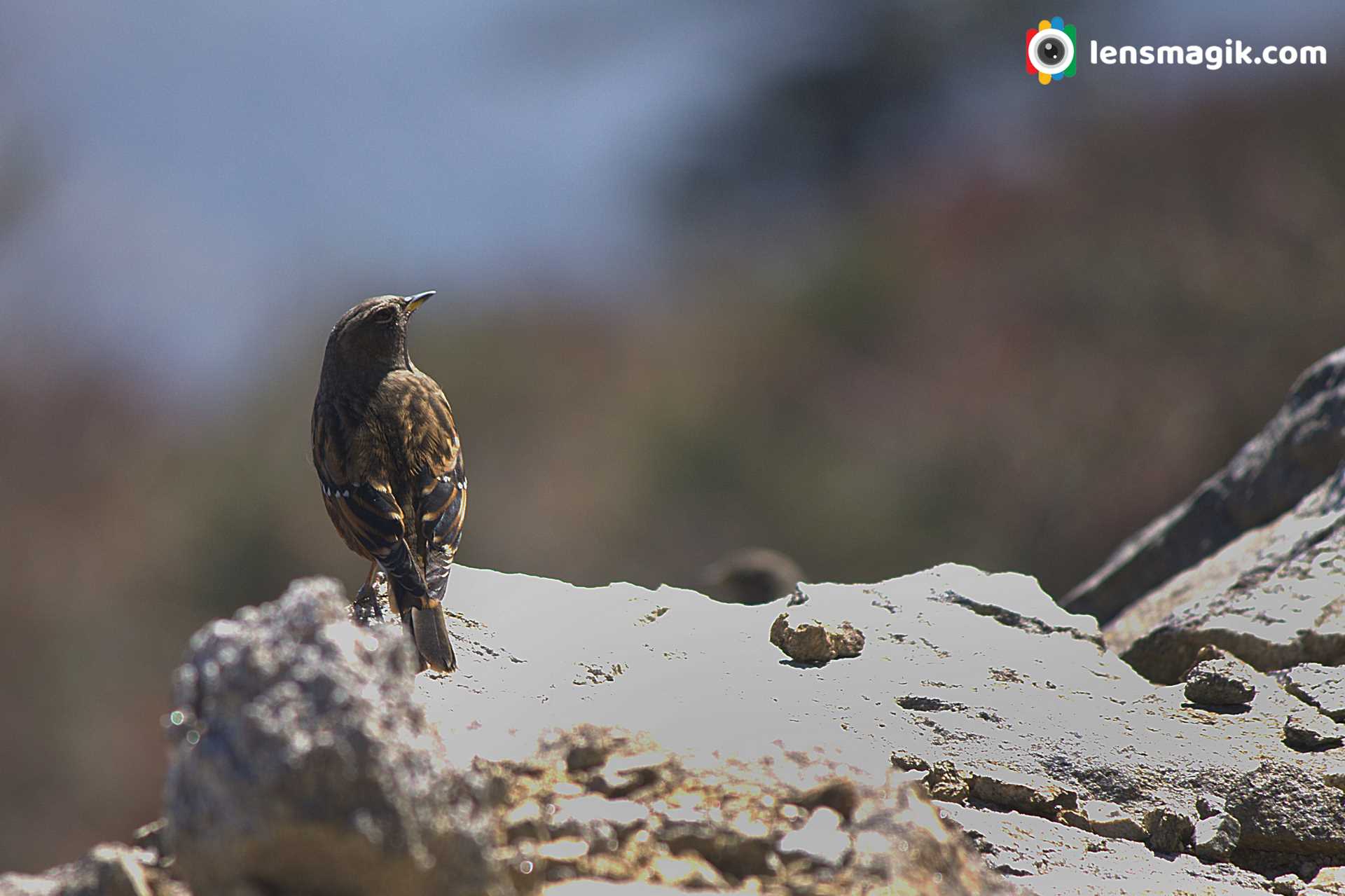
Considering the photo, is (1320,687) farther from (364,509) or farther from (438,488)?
(364,509)

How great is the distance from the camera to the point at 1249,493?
22.8 ft

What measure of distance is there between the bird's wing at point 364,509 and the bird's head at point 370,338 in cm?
31

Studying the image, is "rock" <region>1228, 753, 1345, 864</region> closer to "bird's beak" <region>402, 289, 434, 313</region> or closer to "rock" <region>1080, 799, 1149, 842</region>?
"rock" <region>1080, 799, 1149, 842</region>

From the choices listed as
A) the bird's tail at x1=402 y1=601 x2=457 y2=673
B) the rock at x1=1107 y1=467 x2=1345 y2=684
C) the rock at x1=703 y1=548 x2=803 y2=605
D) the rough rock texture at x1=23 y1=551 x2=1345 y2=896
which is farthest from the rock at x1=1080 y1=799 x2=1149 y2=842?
the rock at x1=703 y1=548 x2=803 y2=605

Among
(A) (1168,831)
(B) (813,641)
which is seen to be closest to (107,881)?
(B) (813,641)

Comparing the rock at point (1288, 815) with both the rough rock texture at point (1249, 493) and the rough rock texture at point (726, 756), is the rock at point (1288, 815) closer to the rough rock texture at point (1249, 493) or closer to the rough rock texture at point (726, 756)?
the rough rock texture at point (726, 756)

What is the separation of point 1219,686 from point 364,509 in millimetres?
2990

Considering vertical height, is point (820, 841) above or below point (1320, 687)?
below

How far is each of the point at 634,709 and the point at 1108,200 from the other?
80.6ft

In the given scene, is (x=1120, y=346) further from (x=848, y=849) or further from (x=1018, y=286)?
(x=848, y=849)

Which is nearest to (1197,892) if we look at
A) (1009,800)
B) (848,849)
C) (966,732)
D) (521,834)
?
(1009,800)

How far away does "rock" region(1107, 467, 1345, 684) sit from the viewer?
206 inches

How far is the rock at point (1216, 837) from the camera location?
402 cm

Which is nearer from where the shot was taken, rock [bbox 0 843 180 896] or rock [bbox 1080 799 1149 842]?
rock [bbox 0 843 180 896]
